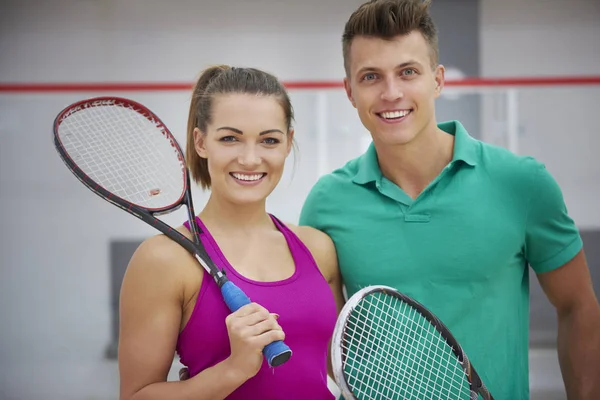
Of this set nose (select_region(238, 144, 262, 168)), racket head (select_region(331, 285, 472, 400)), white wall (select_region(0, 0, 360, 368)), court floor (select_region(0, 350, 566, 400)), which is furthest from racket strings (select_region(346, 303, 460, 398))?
white wall (select_region(0, 0, 360, 368))

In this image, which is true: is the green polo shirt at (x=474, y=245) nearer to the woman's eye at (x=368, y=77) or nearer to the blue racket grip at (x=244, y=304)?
the woman's eye at (x=368, y=77)

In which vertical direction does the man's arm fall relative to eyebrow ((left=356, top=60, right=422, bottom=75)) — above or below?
below

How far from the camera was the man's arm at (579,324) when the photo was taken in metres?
1.55

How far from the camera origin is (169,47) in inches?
159

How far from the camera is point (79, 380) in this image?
353cm

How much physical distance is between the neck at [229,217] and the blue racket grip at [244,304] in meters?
0.19

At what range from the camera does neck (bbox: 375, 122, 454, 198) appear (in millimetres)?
1544

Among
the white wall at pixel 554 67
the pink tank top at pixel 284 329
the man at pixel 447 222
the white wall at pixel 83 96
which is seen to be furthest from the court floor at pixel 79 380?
the pink tank top at pixel 284 329

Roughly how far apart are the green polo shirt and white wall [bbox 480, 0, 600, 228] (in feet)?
8.52

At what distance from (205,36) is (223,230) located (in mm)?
2852

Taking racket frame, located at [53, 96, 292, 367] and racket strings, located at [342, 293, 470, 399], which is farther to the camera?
racket strings, located at [342, 293, 470, 399]

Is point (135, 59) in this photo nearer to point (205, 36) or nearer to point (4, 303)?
point (205, 36)

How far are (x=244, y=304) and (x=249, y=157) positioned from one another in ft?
0.96

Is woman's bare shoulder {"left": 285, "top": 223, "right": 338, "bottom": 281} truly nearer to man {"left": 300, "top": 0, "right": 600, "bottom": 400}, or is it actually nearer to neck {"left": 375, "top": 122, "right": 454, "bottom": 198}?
man {"left": 300, "top": 0, "right": 600, "bottom": 400}
